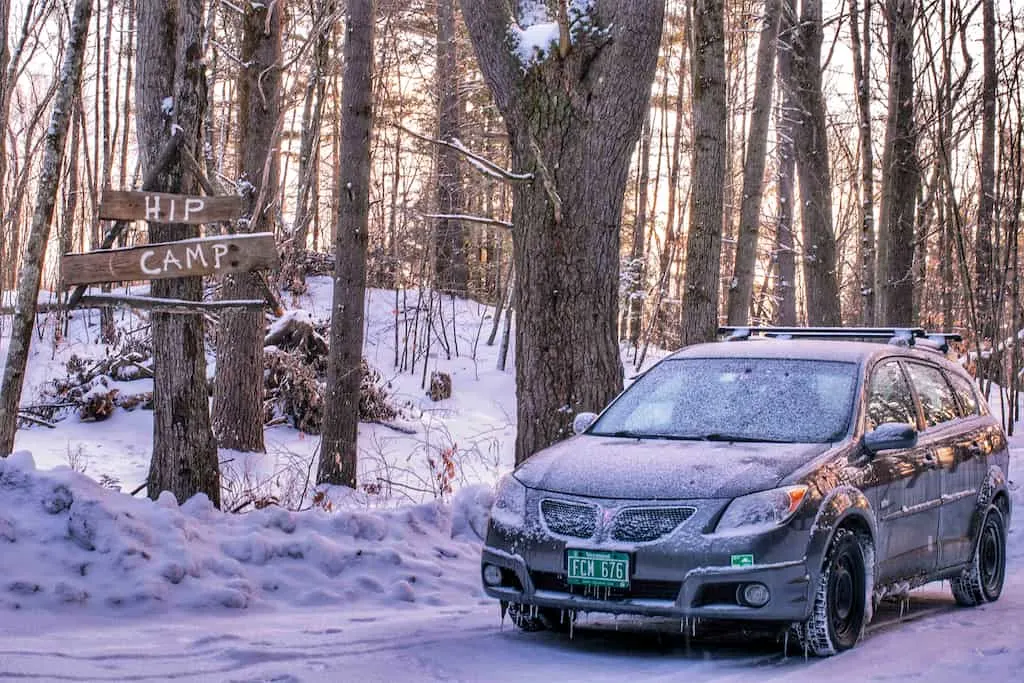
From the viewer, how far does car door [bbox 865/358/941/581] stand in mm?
6598

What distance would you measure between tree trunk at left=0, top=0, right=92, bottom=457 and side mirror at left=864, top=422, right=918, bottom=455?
6.20 meters

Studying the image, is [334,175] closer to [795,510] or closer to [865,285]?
[865,285]

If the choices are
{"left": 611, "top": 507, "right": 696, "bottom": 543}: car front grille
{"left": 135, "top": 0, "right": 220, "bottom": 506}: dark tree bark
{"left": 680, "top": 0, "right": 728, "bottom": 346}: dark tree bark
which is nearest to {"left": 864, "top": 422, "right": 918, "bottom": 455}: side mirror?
{"left": 611, "top": 507, "right": 696, "bottom": 543}: car front grille

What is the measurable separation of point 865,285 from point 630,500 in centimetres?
1591

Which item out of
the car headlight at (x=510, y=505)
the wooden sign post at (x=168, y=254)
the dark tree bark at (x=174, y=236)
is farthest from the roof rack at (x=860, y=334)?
the dark tree bark at (x=174, y=236)

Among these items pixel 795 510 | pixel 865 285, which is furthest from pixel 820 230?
pixel 795 510

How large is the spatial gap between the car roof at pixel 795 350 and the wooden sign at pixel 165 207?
130 inches

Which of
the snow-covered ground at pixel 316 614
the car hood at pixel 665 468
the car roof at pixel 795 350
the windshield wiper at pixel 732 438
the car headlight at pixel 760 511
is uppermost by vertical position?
the car roof at pixel 795 350

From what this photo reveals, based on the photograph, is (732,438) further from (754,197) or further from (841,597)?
(754,197)

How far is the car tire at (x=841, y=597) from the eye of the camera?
19.2 ft

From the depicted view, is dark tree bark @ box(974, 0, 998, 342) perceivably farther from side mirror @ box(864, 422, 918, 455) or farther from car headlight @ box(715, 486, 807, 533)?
car headlight @ box(715, 486, 807, 533)

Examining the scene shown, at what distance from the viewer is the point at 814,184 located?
22359mm

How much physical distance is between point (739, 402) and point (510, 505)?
1.55 m

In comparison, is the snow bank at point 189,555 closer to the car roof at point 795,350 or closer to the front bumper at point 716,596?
the front bumper at point 716,596
